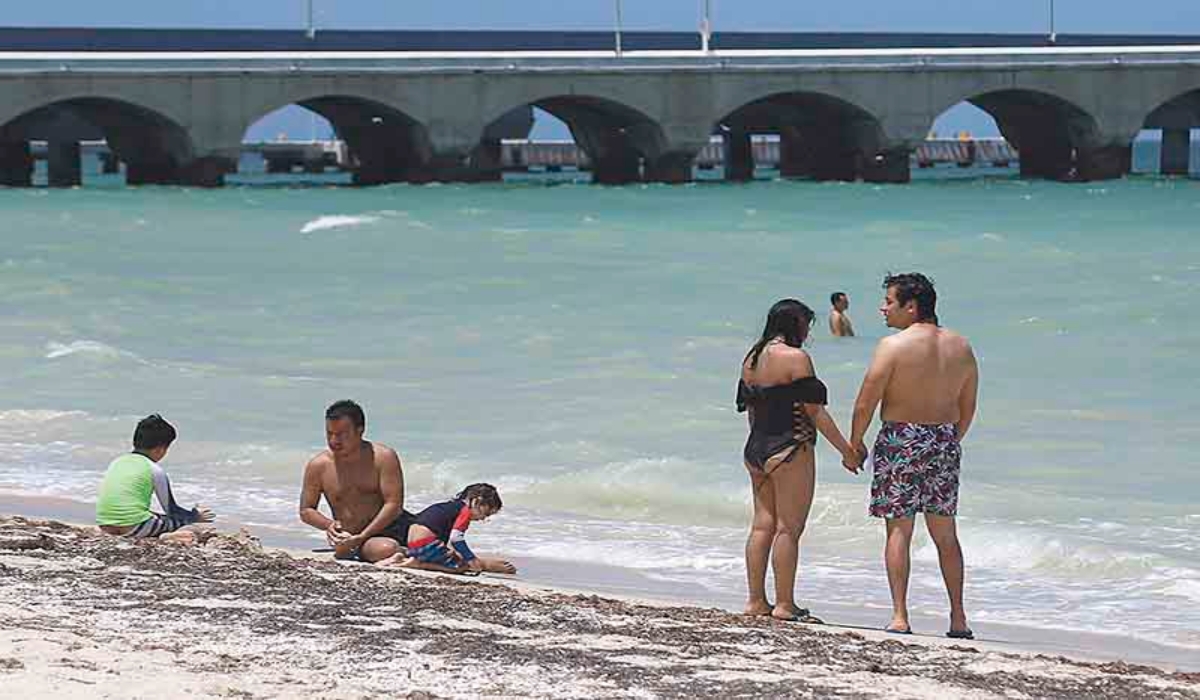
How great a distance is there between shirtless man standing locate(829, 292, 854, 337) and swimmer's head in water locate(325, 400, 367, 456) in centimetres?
1372

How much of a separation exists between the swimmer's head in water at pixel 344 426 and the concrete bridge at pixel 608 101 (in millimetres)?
55091

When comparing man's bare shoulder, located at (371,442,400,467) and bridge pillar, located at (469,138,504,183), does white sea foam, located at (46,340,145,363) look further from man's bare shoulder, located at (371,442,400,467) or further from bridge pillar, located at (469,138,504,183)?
bridge pillar, located at (469,138,504,183)

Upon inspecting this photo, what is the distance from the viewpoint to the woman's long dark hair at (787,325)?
361 inches

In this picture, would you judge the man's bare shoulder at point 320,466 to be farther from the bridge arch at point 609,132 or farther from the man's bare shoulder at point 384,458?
the bridge arch at point 609,132

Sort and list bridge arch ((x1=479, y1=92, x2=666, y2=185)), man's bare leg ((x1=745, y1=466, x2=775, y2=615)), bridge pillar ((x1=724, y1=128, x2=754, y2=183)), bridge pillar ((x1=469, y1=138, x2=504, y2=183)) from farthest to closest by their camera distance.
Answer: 1. bridge pillar ((x1=724, y1=128, x2=754, y2=183))
2. bridge pillar ((x1=469, y1=138, x2=504, y2=183))
3. bridge arch ((x1=479, y1=92, x2=666, y2=185))
4. man's bare leg ((x1=745, y1=466, x2=775, y2=615))

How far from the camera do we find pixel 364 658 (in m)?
7.90

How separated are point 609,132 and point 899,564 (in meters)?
68.0

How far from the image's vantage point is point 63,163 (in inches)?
3342

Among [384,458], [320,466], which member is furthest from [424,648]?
[320,466]

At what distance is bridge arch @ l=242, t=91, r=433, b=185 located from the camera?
71188 mm

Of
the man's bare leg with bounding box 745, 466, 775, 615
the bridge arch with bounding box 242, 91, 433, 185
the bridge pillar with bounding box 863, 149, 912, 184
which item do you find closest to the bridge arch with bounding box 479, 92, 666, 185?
the bridge arch with bounding box 242, 91, 433, 185

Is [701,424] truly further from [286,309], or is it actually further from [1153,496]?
[286,309]

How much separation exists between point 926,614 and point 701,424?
793 cm

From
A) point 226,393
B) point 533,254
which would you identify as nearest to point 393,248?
point 533,254
